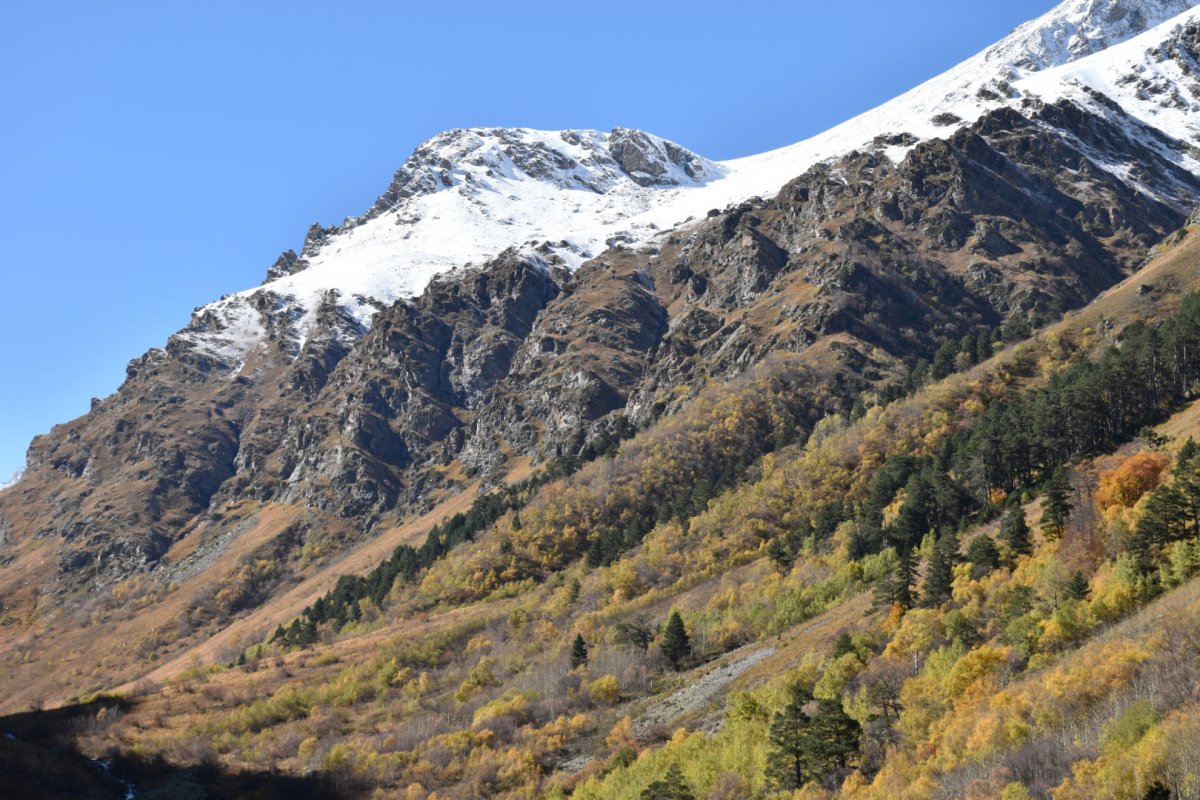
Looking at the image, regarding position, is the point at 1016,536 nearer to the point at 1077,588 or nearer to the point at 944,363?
the point at 1077,588

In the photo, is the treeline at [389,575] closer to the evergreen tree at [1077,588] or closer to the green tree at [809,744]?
the green tree at [809,744]

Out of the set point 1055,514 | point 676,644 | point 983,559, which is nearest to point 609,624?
point 676,644

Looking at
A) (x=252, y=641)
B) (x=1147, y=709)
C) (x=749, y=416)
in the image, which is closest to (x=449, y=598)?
(x=252, y=641)

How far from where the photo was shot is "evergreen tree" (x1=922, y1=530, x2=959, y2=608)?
265 ft

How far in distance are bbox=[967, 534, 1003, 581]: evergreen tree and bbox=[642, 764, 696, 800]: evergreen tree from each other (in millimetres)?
37341

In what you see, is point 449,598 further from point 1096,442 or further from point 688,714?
point 1096,442

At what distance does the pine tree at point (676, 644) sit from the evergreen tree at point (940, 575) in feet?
104

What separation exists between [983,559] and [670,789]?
4099 cm

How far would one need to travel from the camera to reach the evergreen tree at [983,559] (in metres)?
83.0

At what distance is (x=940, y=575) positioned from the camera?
8262cm

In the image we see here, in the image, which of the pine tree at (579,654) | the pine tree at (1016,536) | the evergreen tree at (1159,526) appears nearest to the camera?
the evergreen tree at (1159,526)

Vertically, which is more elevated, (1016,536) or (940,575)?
(940,575)

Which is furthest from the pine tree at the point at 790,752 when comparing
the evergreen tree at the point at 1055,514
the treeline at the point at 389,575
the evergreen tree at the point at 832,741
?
the treeline at the point at 389,575

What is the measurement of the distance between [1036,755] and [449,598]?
12825 cm
